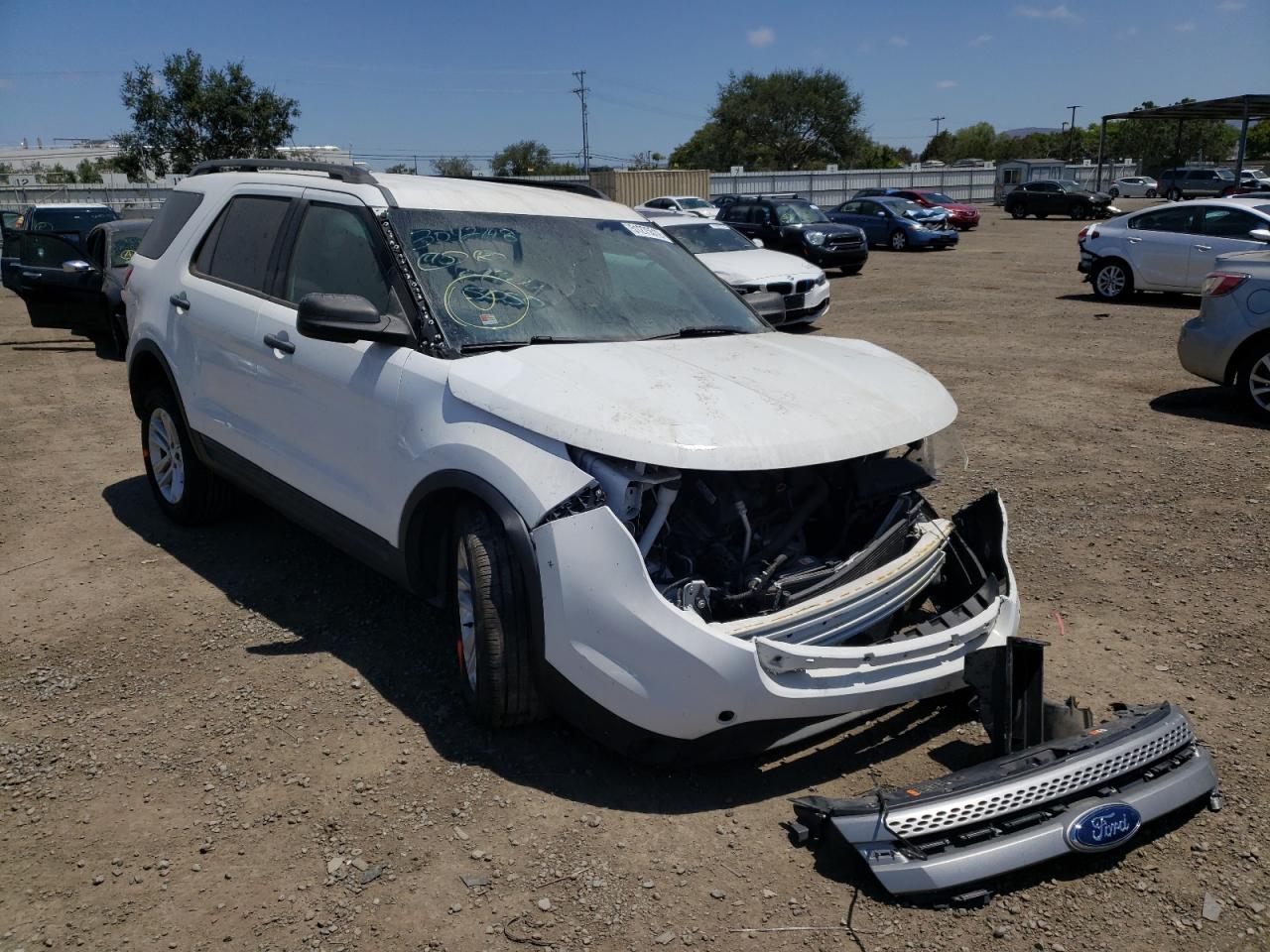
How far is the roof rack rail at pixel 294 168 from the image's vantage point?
173 inches

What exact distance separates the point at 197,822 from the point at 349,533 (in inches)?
51.4

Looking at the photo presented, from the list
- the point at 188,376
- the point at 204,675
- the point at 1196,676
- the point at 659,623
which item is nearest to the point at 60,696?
the point at 204,675

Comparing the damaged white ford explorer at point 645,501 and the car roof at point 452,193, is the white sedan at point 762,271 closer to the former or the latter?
the car roof at point 452,193

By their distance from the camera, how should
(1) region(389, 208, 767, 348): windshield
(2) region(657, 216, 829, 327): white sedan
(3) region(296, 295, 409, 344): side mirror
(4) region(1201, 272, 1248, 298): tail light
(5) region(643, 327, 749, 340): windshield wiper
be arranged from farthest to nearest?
(2) region(657, 216, 829, 327): white sedan, (4) region(1201, 272, 1248, 298): tail light, (5) region(643, 327, 749, 340): windshield wiper, (1) region(389, 208, 767, 348): windshield, (3) region(296, 295, 409, 344): side mirror

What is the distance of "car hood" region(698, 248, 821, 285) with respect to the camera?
531 inches

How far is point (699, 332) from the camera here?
4.37m

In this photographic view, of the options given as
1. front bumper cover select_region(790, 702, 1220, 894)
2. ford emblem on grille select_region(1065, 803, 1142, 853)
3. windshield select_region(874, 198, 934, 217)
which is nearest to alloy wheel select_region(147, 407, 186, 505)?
front bumper cover select_region(790, 702, 1220, 894)

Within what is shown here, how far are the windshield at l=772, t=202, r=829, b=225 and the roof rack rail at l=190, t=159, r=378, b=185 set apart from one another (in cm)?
1740

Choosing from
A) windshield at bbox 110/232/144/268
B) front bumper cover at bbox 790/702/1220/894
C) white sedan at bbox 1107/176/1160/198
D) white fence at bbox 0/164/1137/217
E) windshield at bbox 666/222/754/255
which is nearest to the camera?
front bumper cover at bbox 790/702/1220/894

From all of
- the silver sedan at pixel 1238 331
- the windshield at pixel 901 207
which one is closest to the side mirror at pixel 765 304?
the silver sedan at pixel 1238 331

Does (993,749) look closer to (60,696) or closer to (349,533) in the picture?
(349,533)

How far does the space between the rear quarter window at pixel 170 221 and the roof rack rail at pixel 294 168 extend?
0.24 metres

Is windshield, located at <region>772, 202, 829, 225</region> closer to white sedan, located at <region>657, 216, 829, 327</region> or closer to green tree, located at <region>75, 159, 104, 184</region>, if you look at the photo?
white sedan, located at <region>657, 216, 829, 327</region>

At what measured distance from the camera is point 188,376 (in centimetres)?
519
